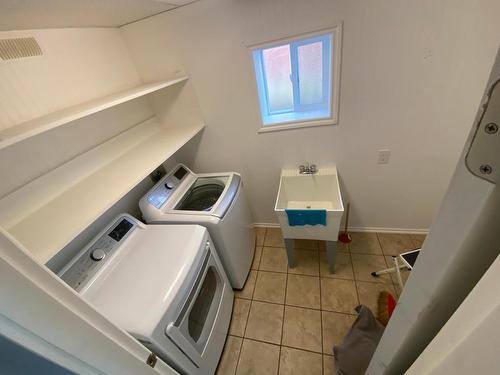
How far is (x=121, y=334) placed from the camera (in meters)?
0.60

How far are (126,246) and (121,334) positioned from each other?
0.79 m

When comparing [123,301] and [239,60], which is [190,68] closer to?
[239,60]

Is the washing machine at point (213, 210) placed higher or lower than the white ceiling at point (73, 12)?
lower

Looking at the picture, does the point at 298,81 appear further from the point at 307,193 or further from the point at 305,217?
the point at 305,217

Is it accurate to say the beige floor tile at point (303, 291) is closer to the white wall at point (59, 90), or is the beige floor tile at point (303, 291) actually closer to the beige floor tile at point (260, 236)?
the beige floor tile at point (260, 236)

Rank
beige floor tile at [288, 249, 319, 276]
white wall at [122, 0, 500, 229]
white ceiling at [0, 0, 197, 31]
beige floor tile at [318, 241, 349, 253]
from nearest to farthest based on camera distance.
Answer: white ceiling at [0, 0, 197, 31] < white wall at [122, 0, 500, 229] < beige floor tile at [288, 249, 319, 276] < beige floor tile at [318, 241, 349, 253]

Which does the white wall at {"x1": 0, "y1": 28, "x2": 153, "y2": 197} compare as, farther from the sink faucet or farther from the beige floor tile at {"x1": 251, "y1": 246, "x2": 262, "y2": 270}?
the beige floor tile at {"x1": 251, "y1": 246, "x2": 262, "y2": 270}

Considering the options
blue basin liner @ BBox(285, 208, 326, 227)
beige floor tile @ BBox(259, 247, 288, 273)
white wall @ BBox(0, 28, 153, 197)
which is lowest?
beige floor tile @ BBox(259, 247, 288, 273)

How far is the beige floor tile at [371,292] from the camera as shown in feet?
5.26

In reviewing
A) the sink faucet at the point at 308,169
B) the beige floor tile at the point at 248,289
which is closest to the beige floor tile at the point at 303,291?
the beige floor tile at the point at 248,289

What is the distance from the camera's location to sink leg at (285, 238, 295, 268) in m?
1.76

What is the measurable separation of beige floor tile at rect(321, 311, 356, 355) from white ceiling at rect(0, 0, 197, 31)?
7.48ft

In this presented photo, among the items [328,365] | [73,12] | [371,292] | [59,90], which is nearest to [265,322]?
[328,365]

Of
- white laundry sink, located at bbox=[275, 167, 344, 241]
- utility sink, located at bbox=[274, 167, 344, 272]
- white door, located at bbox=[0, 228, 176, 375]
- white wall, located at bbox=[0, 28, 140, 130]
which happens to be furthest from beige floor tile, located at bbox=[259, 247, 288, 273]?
white wall, located at bbox=[0, 28, 140, 130]
